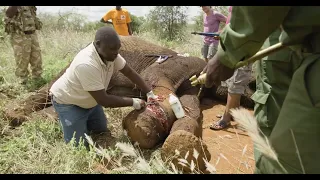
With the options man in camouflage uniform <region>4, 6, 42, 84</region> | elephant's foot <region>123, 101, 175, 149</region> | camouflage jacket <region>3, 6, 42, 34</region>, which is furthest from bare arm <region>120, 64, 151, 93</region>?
camouflage jacket <region>3, 6, 42, 34</region>

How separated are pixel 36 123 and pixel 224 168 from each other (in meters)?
1.95

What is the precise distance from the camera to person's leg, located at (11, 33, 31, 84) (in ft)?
18.2

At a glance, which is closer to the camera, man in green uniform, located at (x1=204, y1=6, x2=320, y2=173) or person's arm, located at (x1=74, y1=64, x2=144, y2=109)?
man in green uniform, located at (x1=204, y1=6, x2=320, y2=173)

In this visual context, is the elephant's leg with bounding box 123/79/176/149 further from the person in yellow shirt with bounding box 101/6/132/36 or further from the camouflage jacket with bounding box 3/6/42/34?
the person in yellow shirt with bounding box 101/6/132/36

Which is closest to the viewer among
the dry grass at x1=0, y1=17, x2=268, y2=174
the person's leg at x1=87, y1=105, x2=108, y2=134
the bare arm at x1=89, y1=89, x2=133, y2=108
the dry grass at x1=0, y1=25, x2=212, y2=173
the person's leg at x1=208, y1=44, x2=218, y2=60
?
the dry grass at x1=0, y1=17, x2=268, y2=174

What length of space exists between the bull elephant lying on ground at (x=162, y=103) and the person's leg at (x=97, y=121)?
56cm

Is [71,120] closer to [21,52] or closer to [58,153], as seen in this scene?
[58,153]

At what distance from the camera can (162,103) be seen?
338cm

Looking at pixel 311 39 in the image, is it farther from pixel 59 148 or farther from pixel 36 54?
pixel 36 54

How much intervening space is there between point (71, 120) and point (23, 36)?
9.92ft

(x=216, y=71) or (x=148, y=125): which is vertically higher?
(x=216, y=71)

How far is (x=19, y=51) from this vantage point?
5582 millimetres

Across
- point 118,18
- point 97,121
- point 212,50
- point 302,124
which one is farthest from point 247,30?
point 118,18

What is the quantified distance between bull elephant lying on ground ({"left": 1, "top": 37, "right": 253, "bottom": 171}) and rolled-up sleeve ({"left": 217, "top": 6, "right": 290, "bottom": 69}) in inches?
43.8
